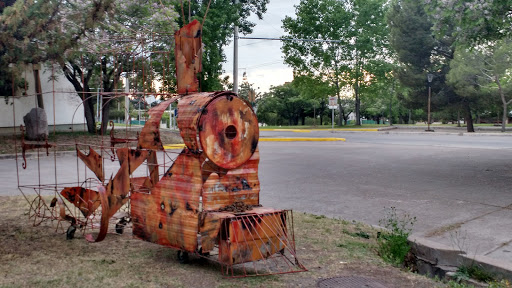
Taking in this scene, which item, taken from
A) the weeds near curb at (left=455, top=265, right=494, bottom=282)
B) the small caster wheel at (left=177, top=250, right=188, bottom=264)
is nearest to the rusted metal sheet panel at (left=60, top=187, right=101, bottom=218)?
the small caster wheel at (left=177, top=250, right=188, bottom=264)

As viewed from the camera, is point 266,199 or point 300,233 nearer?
point 300,233

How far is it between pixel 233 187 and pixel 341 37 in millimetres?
43406

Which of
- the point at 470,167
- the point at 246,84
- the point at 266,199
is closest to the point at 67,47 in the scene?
the point at 266,199

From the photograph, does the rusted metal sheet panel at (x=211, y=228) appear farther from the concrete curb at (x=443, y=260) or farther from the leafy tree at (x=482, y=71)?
the leafy tree at (x=482, y=71)

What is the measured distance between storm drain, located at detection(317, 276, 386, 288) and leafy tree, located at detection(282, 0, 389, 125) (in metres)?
41.8

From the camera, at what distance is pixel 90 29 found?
518cm

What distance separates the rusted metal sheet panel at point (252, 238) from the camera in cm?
392

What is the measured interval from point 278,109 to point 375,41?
23.1 metres

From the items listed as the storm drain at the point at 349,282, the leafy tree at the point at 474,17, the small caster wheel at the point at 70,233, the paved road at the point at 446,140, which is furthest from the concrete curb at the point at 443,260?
the paved road at the point at 446,140

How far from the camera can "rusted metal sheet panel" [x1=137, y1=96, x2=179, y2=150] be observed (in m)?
4.57

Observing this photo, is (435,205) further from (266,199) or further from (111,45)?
(111,45)

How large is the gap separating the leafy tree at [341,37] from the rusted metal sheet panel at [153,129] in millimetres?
41404

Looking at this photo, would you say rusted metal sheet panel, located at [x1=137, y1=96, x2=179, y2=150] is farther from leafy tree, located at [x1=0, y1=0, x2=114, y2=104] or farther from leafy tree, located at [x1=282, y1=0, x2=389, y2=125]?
leafy tree, located at [x1=282, y1=0, x2=389, y2=125]

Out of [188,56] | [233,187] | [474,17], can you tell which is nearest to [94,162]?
[188,56]
